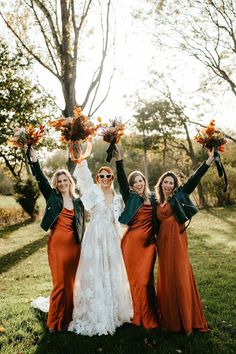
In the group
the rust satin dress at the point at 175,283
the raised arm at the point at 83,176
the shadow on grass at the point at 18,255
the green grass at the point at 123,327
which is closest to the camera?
the green grass at the point at 123,327

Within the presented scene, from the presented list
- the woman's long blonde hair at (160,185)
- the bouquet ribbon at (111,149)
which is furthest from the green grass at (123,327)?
the bouquet ribbon at (111,149)

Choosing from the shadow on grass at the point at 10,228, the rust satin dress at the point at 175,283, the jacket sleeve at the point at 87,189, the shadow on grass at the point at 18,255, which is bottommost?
the shadow on grass at the point at 18,255

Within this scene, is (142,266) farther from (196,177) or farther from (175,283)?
(196,177)

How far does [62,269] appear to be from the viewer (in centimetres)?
588

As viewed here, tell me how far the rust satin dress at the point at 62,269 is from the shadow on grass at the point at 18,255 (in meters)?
5.68

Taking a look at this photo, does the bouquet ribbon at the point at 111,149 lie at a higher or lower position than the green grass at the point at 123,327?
higher

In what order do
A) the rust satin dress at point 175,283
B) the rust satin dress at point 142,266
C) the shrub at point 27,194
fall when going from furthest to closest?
the shrub at point 27,194 → the rust satin dress at point 142,266 → the rust satin dress at point 175,283

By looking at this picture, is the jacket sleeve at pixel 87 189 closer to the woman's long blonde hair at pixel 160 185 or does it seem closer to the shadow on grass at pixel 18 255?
the woman's long blonde hair at pixel 160 185

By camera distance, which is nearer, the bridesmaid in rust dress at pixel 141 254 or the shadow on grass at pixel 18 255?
the bridesmaid in rust dress at pixel 141 254

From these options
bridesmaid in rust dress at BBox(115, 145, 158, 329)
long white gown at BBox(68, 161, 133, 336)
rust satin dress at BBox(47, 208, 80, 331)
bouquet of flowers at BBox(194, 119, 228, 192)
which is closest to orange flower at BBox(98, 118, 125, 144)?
long white gown at BBox(68, 161, 133, 336)

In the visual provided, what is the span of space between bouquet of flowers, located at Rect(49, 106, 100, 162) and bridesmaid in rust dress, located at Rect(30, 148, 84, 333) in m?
0.61

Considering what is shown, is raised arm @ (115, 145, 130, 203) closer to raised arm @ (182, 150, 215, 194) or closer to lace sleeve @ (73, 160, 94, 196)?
lace sleeve @ (73, 160, 94, 196)

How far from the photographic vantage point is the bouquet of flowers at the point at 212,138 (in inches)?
238

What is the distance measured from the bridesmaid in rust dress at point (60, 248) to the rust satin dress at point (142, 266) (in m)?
0.86
